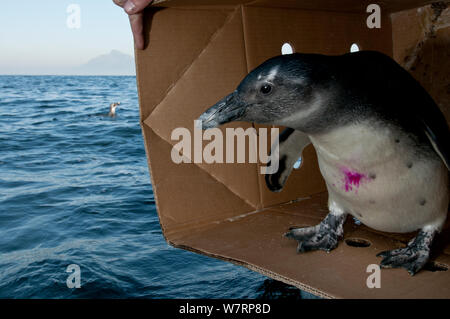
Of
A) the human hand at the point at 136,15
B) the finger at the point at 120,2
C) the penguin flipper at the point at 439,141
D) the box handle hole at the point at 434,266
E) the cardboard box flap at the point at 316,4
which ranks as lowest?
the box handle hole at the point at 434,266

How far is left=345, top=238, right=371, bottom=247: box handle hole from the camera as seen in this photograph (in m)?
1.09

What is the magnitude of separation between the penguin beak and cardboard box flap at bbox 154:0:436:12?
0.98 ft

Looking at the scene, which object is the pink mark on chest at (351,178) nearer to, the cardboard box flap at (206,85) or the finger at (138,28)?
the cardboard box flap at (206,85)

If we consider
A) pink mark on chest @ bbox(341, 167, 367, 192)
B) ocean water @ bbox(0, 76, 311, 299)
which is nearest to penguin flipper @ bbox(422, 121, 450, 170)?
pink mark on chest @ bbox(341, 167, 367, 192)

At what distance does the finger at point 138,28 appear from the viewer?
103cm

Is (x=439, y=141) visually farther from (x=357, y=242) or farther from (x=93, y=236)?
(x=93, y=236)

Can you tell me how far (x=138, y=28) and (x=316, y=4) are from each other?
1.67 ft

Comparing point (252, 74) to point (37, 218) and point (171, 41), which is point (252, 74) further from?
point (37, 218)

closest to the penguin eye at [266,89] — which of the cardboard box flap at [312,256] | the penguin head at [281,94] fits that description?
the penguin head at [281,94]

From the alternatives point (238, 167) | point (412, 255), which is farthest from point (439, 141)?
point (238, 167)

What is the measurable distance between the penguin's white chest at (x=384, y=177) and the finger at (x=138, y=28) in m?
0.44

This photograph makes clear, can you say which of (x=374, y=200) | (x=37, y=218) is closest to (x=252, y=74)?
(x=374, y=200)

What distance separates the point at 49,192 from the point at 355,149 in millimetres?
2375
